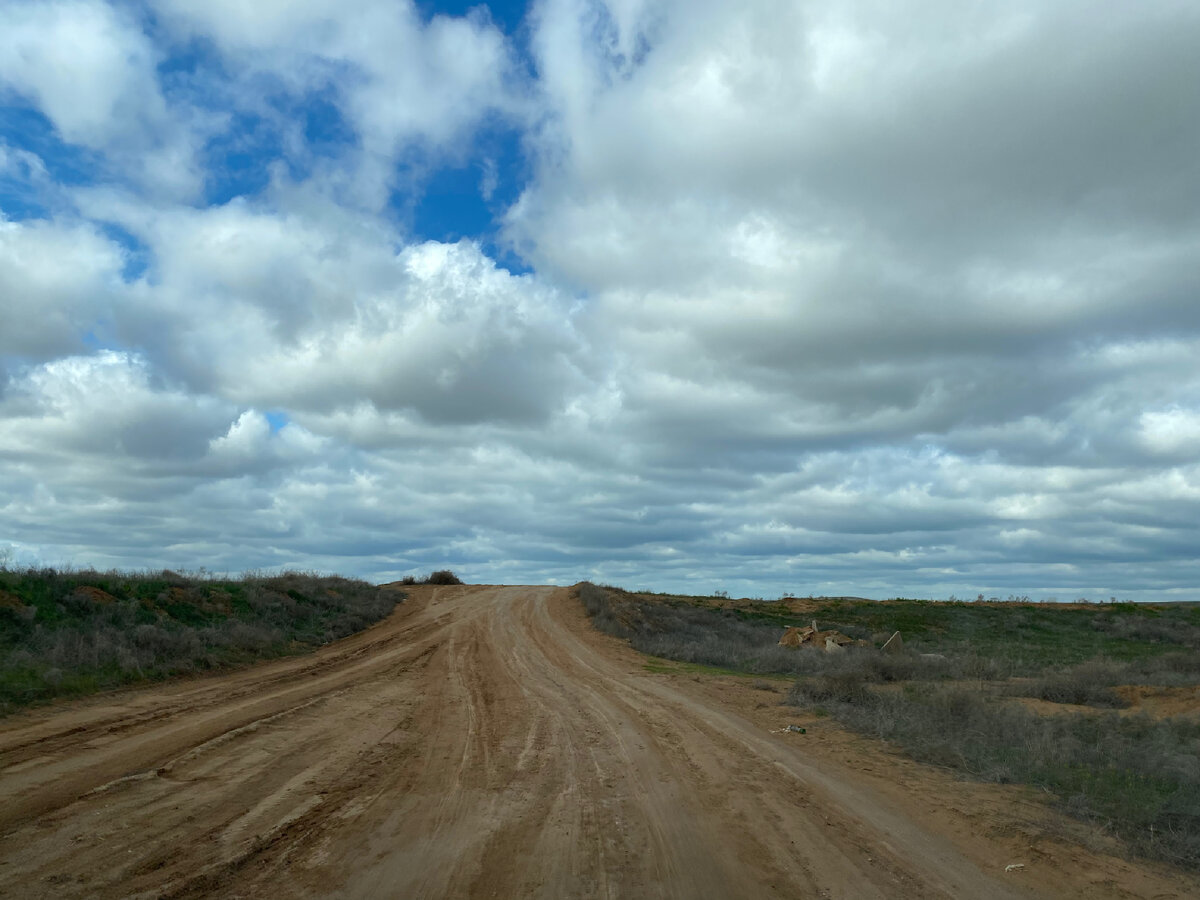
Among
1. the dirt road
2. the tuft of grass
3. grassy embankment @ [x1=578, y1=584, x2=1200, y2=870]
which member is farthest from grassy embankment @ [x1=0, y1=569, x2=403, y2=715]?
the tuft of grass

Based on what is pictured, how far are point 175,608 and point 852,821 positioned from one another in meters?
19.4

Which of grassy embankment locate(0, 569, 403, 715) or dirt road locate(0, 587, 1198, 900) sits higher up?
grassy embankment locate(0, 569, 403, 715)

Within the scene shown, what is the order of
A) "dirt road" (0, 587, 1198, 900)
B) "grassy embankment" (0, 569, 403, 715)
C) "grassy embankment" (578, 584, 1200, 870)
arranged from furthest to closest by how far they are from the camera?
1. "grassy embankment" (0, 569, 403, 715)
2. "grassy embankment" (578, 584, 1200, 870)
3. "dirt road" (0, 587, 1198, 900)

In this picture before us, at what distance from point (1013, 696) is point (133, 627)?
20308mm

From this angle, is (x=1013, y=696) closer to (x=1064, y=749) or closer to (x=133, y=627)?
(x=1064, y=749)

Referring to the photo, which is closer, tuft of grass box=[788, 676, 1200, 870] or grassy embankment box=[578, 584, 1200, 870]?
tuft of grass box=[788, 676, 1200, 870]

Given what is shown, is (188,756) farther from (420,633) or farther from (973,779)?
(420,633)

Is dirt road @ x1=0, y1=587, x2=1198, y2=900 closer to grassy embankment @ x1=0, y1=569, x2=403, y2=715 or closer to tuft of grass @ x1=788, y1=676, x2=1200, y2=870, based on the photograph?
tuft of grass @ x1=788, y1=676, x2=1200, y2=870

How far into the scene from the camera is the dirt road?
6215 millimetres

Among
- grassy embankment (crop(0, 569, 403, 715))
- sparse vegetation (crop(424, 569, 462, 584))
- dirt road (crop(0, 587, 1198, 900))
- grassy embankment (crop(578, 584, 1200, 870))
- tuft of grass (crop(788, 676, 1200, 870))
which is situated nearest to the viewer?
dirt road (crop(0, 587, 1198, 900))

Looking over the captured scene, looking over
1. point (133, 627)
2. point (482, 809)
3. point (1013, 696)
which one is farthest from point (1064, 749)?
point (133, 627)

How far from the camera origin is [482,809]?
7977mm

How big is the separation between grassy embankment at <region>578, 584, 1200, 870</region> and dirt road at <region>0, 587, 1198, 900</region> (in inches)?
41.8

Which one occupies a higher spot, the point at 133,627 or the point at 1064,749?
the point at 133,627
